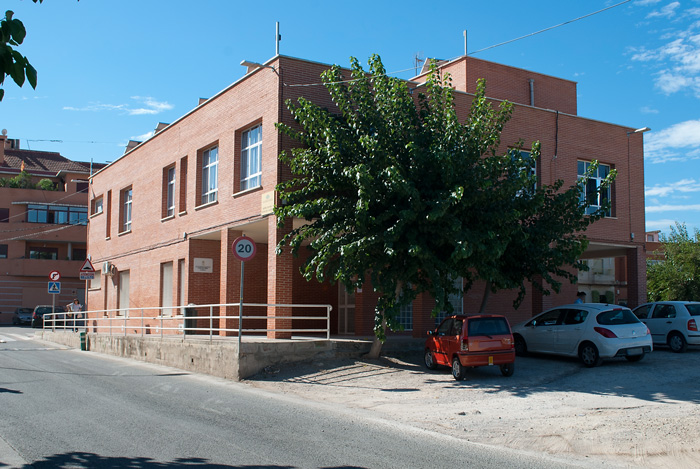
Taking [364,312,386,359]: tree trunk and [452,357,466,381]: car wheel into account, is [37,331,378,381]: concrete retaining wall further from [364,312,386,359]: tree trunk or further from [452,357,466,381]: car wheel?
[452,357,466,381]: car wheel

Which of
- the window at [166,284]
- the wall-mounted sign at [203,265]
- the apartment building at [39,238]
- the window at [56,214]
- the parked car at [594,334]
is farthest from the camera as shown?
the window at [56,214]

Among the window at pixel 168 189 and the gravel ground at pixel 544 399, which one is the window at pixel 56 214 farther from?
the gravel ground at pixel 544 399

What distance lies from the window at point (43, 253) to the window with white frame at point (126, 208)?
97.4 ft

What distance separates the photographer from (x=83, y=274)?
26.6 metres

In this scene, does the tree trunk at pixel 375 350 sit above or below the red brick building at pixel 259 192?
below

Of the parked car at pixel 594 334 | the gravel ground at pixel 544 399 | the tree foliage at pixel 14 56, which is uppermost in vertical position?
the tree foliage at pixel 14 56

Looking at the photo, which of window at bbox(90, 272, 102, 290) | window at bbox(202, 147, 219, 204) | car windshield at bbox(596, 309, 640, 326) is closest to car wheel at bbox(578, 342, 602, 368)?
car windshield at bbox(596, 309, 640, 326)

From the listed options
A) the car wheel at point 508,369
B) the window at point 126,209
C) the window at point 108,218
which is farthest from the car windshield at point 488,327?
the window at point 108,218

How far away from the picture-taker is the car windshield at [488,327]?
1366cm

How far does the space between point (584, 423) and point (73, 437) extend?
282 inches

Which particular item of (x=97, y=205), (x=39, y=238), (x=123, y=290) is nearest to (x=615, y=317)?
(x=123, y=290)

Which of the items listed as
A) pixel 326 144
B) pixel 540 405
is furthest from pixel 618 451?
pixel 326 144

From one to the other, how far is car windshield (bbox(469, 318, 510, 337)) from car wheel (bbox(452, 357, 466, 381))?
2.20 ft

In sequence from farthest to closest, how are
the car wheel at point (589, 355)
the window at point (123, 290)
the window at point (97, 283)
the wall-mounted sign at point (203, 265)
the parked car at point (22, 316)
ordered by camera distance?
the parked car at point (22, 316)
the window at point (97, 283)
the window at point (123, 290)
the wall-mounted sign at point (203, 265)
the car wheel at point (589, 355)
